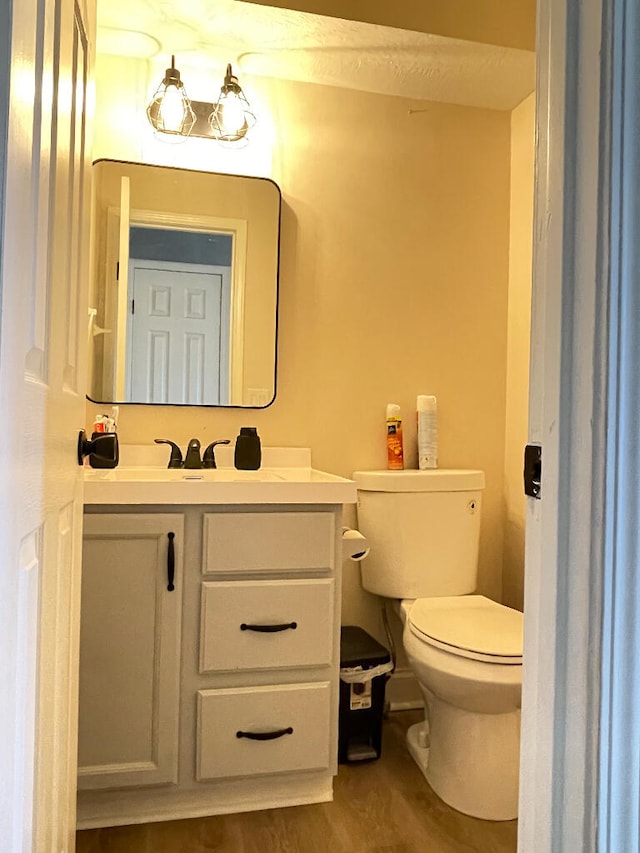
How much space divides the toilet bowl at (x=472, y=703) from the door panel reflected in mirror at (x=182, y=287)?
91 cm

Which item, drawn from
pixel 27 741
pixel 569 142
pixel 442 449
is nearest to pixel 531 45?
pixel 442 449

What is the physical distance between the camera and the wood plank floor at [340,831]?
1.53 metres

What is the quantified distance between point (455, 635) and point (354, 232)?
1.33 meters

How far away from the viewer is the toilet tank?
6.63ft

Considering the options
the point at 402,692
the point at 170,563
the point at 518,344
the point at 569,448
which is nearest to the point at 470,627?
the point at 402,692

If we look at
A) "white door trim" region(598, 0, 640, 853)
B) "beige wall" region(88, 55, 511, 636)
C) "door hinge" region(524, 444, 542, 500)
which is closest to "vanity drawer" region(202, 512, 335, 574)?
"beige wall" region(88, 55, 511, 636)

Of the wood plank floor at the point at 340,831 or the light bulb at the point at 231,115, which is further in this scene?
the light bulb at the point at 231,115

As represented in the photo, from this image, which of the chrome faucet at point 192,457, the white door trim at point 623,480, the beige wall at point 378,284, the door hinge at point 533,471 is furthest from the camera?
the beige wall at point 378,284

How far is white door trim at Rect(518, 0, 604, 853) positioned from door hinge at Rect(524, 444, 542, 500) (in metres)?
0.01

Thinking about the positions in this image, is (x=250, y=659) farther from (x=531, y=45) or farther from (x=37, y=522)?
(x=531, y=45)

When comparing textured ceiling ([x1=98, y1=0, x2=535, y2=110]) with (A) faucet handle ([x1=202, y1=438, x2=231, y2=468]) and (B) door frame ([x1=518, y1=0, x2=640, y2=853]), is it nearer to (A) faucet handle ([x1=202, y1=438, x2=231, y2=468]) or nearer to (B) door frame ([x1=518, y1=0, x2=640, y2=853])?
(A) faucet handle ([x1=202, y1=438, x2=231, y2=468])

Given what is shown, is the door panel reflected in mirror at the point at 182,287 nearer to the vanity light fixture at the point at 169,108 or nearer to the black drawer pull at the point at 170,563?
the vanity light fixture at the point at 169,108

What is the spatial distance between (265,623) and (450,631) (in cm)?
47

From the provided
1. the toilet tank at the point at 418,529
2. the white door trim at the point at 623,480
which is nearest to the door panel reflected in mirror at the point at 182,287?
the toilet tank at the point at 418,529
